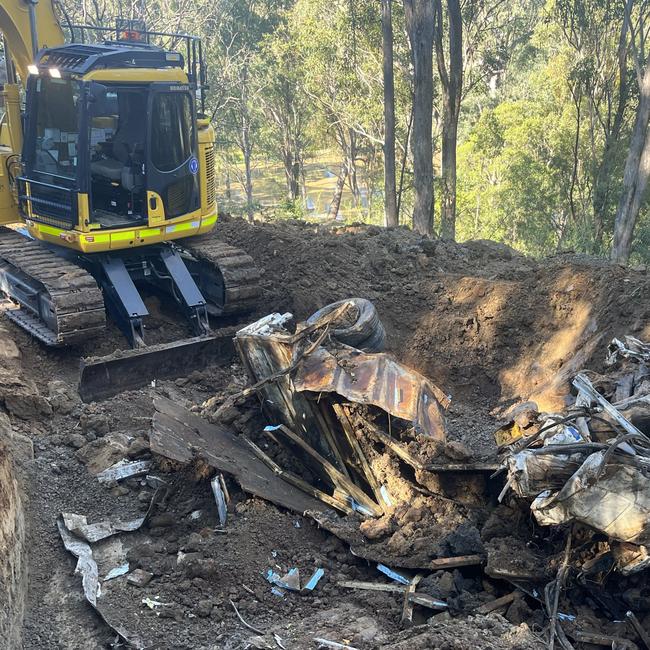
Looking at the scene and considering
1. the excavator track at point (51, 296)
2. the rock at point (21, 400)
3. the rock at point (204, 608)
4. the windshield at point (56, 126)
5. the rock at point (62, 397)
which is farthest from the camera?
the windshield at point (56, 126)

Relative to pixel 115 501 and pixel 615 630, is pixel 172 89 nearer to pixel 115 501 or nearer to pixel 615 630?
pixel 115 501

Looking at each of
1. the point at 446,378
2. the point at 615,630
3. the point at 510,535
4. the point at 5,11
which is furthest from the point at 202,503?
the point at 5,11

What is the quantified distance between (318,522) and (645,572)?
230cm

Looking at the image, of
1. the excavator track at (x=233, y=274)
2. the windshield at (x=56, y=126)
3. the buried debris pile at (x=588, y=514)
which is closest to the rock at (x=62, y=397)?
the excavator track at (x=233, y=274)

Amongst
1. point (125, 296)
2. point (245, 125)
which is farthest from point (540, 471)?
point (245, 125)

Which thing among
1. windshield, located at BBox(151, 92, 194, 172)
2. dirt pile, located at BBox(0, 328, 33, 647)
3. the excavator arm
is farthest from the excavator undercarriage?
the excavator arm

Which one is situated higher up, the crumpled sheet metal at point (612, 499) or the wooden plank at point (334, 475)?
the crumpled sheet metal at point (612, 499)

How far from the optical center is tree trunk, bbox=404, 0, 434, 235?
15617 millimetres

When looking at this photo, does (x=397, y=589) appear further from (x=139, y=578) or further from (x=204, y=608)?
(x=139, y=578)

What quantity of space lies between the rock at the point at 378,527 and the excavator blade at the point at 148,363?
12.4 feet

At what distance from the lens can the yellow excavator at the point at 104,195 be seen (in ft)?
27.3

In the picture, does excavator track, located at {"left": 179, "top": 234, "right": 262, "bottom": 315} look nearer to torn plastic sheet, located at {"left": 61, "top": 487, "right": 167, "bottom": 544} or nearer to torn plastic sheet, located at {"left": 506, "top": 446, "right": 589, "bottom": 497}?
torn plastic sheet, located at {"left": 61, "top": 487, "right": 167, "bottom": 544}

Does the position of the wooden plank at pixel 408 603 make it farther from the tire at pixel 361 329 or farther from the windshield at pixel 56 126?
Result: the windshield at pixel 56 126

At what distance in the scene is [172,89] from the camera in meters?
8.71
